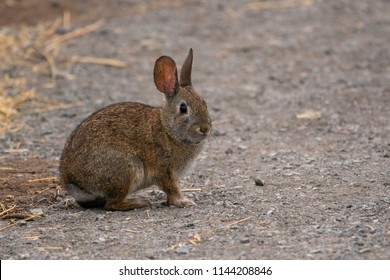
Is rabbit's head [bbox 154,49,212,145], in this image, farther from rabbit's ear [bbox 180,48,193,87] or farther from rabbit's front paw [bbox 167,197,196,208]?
rabbit's front paw [bbox 167,197,196,208]

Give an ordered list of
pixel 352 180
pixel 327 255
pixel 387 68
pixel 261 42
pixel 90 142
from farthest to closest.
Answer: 1. pixel 261 42
2. pixel 387 68
3. pixel 352 180
4. pixel 90 142
5. pixel 327 255

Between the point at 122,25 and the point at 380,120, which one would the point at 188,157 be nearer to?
the point at 380,120

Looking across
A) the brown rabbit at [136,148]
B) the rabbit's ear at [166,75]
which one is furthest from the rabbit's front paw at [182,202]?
the rabbit's ear at [166,75]

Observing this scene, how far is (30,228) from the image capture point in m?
7.12

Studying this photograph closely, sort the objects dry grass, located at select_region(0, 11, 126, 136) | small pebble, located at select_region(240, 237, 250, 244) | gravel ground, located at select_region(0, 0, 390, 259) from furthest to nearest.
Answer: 1. dry grass, located at select_region(0, 11, 126, 136)
2. gravel ground, located at select_region(0, 0, 390, 259)
3. small pebble, located at select_region(240, 237, 250, 244)

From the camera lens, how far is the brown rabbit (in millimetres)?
7375

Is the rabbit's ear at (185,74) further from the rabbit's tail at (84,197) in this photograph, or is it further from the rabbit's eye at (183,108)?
the rabbit's tail at (84,197)

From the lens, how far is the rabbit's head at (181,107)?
7500 millimetres

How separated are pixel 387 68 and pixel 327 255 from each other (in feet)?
21.1

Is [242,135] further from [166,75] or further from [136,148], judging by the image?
[136,148]

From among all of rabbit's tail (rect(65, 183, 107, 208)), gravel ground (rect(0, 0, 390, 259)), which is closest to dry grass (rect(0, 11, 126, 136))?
gravel ground (rect(0, 0, 390, 259))

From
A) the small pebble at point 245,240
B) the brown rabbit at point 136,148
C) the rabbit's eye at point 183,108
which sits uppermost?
the rabbit's eye at point 183,108

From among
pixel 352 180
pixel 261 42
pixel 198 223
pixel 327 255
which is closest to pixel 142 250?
pixel 198 223

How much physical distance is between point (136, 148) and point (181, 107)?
1.59 feet
